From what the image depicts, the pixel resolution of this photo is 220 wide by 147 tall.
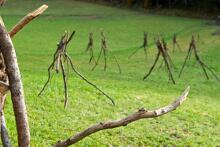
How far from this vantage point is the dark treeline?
25.6 metres

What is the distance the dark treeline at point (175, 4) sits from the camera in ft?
83.9

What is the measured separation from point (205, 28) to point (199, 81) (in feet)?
34.2

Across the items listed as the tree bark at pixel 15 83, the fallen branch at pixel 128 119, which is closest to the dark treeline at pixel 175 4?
the fallen branch at pixel 128 119

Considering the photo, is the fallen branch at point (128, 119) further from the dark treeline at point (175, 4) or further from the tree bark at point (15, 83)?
the dark treeline at point (175, 4)

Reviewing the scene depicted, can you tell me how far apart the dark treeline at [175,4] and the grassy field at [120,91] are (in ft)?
17.1

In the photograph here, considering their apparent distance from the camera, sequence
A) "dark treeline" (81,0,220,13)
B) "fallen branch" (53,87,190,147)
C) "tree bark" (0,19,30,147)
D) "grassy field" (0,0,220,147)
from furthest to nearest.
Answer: "dark treeline" (81,0,220,13), "grassy field" (0,0,220,147), "fallen branch" (53,87,190,147), "tree bark" (0,19,30,147)

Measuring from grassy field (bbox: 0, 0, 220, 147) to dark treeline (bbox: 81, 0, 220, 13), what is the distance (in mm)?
5223

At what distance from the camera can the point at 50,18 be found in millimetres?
22031

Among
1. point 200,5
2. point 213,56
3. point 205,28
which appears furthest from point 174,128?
point 200,5

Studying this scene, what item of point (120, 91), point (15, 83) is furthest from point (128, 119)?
point (120, 91)

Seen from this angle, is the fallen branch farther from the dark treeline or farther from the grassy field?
the dark treeline

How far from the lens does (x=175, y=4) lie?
2670 centimetres

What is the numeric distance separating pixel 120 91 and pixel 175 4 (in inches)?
777

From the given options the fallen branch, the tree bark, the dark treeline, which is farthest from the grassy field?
the dark treeline
